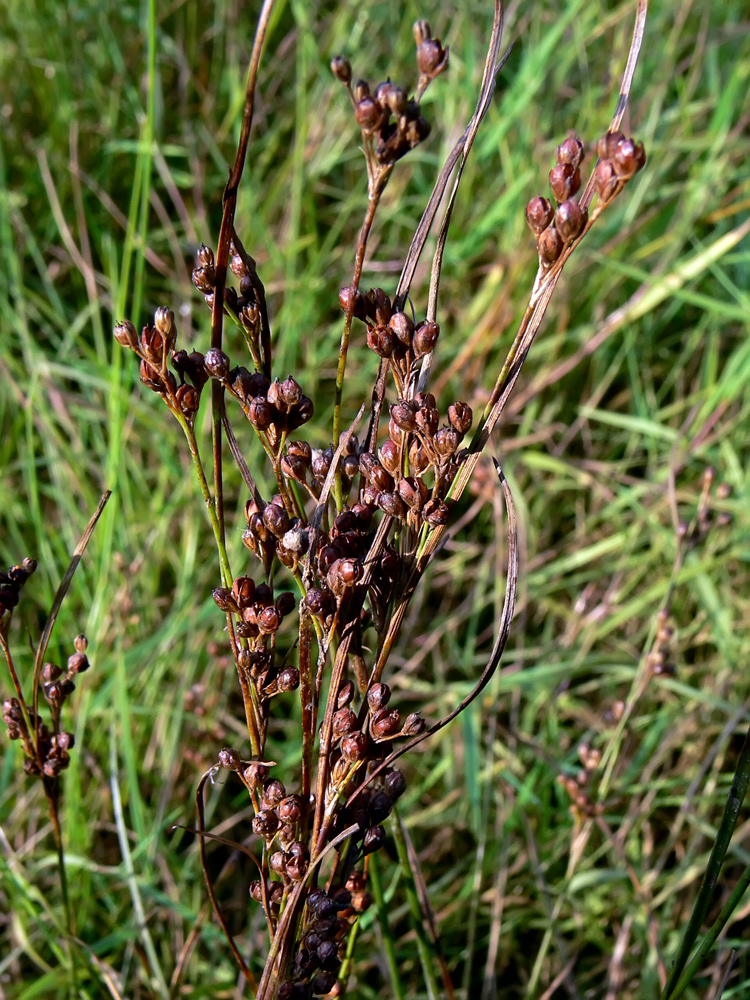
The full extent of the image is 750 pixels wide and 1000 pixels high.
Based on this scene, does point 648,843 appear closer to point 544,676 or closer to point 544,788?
point 544,788

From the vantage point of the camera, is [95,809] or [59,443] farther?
[59,443]

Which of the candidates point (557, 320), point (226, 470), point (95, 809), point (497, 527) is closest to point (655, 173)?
point (557, 320)

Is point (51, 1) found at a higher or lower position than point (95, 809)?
higher

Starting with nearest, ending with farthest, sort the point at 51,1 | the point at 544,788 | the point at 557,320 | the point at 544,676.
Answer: the point at 544,788
the point at 544,676
the point at 557,320
the point at 51,1

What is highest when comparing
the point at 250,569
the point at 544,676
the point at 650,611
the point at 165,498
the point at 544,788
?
the point at 165,498

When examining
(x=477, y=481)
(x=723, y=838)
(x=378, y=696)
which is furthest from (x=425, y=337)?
(x=477, y=481)

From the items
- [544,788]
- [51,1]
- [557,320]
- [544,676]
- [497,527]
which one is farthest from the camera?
[51,1]

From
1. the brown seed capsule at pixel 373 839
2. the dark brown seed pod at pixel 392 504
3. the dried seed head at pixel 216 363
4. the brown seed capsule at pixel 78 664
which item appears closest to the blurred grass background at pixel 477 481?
the brown seed capsule at pixel 373 839
